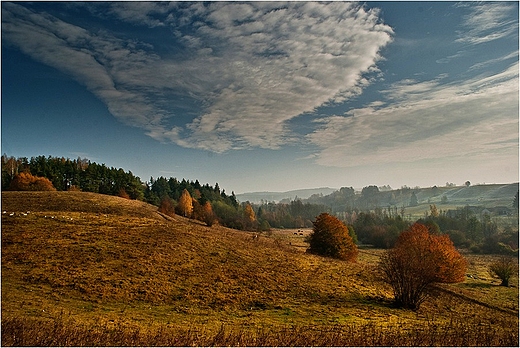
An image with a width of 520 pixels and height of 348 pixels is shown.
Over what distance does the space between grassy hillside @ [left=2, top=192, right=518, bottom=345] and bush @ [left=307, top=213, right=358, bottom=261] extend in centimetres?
857

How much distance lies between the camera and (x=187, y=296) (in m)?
20.4

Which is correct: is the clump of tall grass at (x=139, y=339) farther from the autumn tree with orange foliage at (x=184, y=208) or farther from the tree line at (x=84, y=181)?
the autumn tree with orange foliage at (x=184, y=208)

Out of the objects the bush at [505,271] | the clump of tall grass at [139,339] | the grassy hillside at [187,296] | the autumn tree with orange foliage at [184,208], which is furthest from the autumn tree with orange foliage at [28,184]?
the bush at [505,271]

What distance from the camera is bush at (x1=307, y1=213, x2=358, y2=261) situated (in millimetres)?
46000

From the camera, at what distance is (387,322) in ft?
61.2

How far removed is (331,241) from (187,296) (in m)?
30.9

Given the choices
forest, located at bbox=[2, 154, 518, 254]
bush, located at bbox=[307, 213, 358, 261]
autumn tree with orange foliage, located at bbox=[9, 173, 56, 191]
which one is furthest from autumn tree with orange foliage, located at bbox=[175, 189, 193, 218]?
bush, located at bbox=[307, 213, 358, 261]

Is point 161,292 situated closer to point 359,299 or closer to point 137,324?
point 137,324

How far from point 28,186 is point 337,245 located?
70.2 metres

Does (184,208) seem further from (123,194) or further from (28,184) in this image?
(28,184)

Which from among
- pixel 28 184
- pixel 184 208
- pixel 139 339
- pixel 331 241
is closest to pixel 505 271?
pixel 331 241

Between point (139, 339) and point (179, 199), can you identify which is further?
point (179, 199)

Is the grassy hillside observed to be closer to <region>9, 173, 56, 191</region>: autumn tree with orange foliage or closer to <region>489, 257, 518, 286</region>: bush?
<region>489, 257, 518, 286</region>: bush

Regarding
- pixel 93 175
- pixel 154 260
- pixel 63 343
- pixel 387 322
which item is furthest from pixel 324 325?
pixel 93 175
